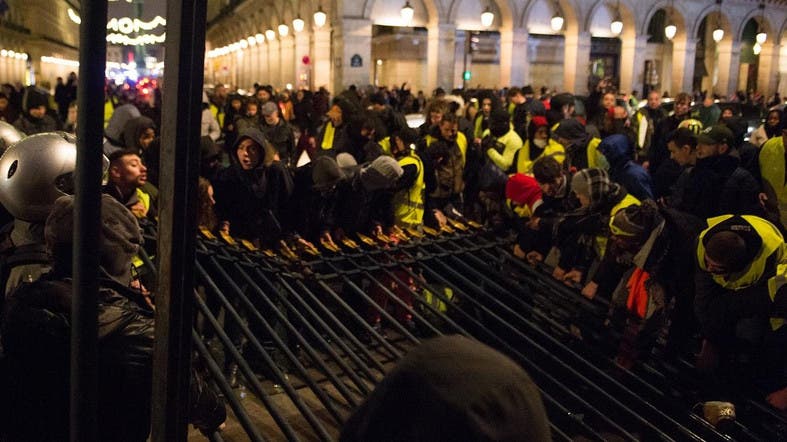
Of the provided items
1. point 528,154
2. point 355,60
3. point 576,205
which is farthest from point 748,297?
point 355,60

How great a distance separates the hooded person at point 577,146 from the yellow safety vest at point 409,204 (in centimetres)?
213

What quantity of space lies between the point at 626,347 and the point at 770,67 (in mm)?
40084

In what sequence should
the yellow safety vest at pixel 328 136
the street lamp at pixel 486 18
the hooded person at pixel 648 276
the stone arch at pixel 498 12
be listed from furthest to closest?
the stone arch at pixel 498 12, the street lamp at pixel 486 18, the yellow safety vest at pixel 328 136, the hooded person at pixel 648 276

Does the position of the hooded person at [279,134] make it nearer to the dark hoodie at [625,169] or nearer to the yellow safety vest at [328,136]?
the yellow safety vest at [328,136]

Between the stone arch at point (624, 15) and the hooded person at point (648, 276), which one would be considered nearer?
the hooded person at point (648, 276)

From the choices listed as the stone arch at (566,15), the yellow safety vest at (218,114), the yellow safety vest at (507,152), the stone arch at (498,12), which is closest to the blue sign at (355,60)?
the stone arch at (498,12)

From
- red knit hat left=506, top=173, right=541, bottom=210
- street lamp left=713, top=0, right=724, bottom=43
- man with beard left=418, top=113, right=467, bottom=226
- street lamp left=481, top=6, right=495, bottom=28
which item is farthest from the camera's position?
street lamp left=713, top=0, right=724, bottom=43

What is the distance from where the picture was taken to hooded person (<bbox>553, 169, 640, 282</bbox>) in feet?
18.8

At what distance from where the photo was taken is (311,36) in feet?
101

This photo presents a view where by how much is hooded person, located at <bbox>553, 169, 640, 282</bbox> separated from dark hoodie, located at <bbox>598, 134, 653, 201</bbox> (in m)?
1.63

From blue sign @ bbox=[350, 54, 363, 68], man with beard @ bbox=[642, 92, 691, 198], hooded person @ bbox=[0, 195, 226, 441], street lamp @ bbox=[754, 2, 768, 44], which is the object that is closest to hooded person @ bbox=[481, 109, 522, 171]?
man with beard @ bbox=[642, 92, 691, 198]

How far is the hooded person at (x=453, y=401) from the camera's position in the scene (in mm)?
1289

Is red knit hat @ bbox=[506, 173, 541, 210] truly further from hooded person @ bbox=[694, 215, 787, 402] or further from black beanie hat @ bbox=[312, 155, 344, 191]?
hooded person @ bbox=[694, 215, 787, 402]

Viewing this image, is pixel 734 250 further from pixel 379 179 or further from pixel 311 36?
pixel 311 36
